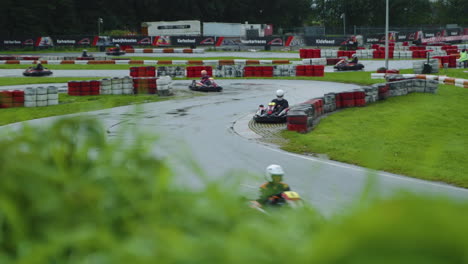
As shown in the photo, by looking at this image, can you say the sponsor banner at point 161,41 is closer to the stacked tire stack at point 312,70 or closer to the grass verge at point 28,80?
the grass verge at point 28,80

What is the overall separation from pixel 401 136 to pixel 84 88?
16.5 metres

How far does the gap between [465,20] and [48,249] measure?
107 m

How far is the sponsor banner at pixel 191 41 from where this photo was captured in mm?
68375

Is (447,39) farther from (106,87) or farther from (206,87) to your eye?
(106,87)

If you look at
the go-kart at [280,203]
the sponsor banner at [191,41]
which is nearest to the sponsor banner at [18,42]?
the sponsor banner at [191,41]

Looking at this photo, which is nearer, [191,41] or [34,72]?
[34,72]

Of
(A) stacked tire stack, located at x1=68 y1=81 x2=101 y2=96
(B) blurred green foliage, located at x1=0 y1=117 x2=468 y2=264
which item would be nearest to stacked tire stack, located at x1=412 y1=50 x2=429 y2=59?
(A) stacked tire stack, located at x1=68 y1=81 x2=101 y2=96

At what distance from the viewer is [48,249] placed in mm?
1573

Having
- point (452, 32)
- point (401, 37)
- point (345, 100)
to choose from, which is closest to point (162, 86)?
point (345, 100)

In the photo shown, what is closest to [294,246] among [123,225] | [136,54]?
[123,225]

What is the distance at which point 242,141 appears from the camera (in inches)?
678

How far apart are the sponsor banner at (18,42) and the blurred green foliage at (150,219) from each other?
69787 mm

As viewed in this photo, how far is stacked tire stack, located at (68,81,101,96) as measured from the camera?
28.2 meters

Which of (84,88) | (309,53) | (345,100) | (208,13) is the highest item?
(208,13)
